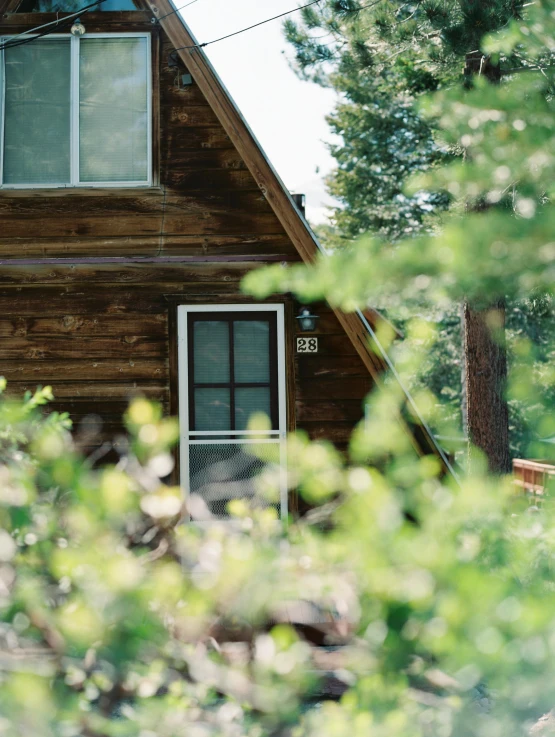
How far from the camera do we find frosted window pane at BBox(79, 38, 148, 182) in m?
6.89

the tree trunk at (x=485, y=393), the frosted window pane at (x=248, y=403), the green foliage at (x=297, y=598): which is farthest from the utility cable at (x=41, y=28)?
the green foliage at (x=297, y=598)

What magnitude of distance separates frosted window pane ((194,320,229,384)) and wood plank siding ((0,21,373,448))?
0.24 meters

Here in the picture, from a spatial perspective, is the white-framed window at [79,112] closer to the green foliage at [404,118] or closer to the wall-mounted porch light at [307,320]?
the wall-mounted porch light at [307,320]

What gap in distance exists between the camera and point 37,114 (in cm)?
692

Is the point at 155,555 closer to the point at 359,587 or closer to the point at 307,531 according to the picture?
the point at 307,531

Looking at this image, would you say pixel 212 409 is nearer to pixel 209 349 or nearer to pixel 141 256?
pixel 209 349

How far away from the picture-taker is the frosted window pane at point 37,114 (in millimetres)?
6906

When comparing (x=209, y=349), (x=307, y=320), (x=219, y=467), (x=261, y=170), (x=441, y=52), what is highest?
(x=441, y=52)

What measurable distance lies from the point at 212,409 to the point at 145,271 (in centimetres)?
144

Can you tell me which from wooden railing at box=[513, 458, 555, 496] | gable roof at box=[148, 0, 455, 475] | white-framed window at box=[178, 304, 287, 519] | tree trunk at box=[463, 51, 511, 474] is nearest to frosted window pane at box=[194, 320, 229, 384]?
white-framed window at box=[178, 304, 287, 519]

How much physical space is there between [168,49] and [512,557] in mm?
6429

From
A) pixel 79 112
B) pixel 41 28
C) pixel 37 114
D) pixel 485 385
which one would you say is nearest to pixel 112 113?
pixel 79 112

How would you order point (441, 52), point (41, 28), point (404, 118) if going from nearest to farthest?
point (41, 28) → point (441, 52) → point (404, 118)

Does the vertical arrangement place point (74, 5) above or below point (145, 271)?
above
